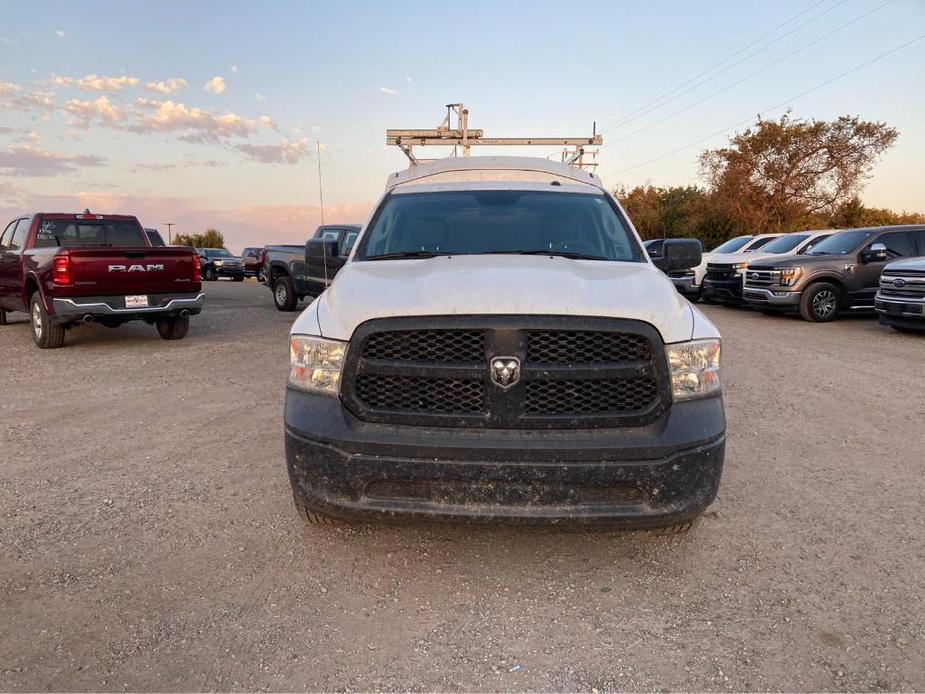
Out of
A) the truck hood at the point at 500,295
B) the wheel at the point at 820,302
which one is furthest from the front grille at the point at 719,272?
the truck hood at the point at 500,295

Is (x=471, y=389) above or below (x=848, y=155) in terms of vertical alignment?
below

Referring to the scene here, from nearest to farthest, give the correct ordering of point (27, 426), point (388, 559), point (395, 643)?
point (395, 643)
point (388, 559)
point (27, 426)

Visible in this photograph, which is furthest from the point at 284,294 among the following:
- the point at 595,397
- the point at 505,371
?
the point at 595,397

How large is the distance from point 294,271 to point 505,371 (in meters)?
13.1

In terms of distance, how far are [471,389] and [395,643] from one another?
105 cm

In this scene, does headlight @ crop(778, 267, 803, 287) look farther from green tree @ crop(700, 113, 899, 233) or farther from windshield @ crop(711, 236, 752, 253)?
green tree @ crop(700, 113, 899, 233)

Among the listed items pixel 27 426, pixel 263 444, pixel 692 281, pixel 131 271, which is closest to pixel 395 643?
pixel 263 444

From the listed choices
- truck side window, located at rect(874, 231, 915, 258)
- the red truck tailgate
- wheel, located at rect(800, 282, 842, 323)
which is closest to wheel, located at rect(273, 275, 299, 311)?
the red truck tailgate

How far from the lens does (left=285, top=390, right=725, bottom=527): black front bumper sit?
2.64 metres

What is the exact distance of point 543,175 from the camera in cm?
483

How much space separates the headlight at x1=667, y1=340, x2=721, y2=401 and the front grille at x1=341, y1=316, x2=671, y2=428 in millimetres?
74

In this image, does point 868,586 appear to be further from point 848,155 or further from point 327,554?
point 848,155

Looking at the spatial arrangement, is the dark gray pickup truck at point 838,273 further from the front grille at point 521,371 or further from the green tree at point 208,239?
the green tree at point 208,239

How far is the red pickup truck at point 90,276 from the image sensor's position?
29.0ft
